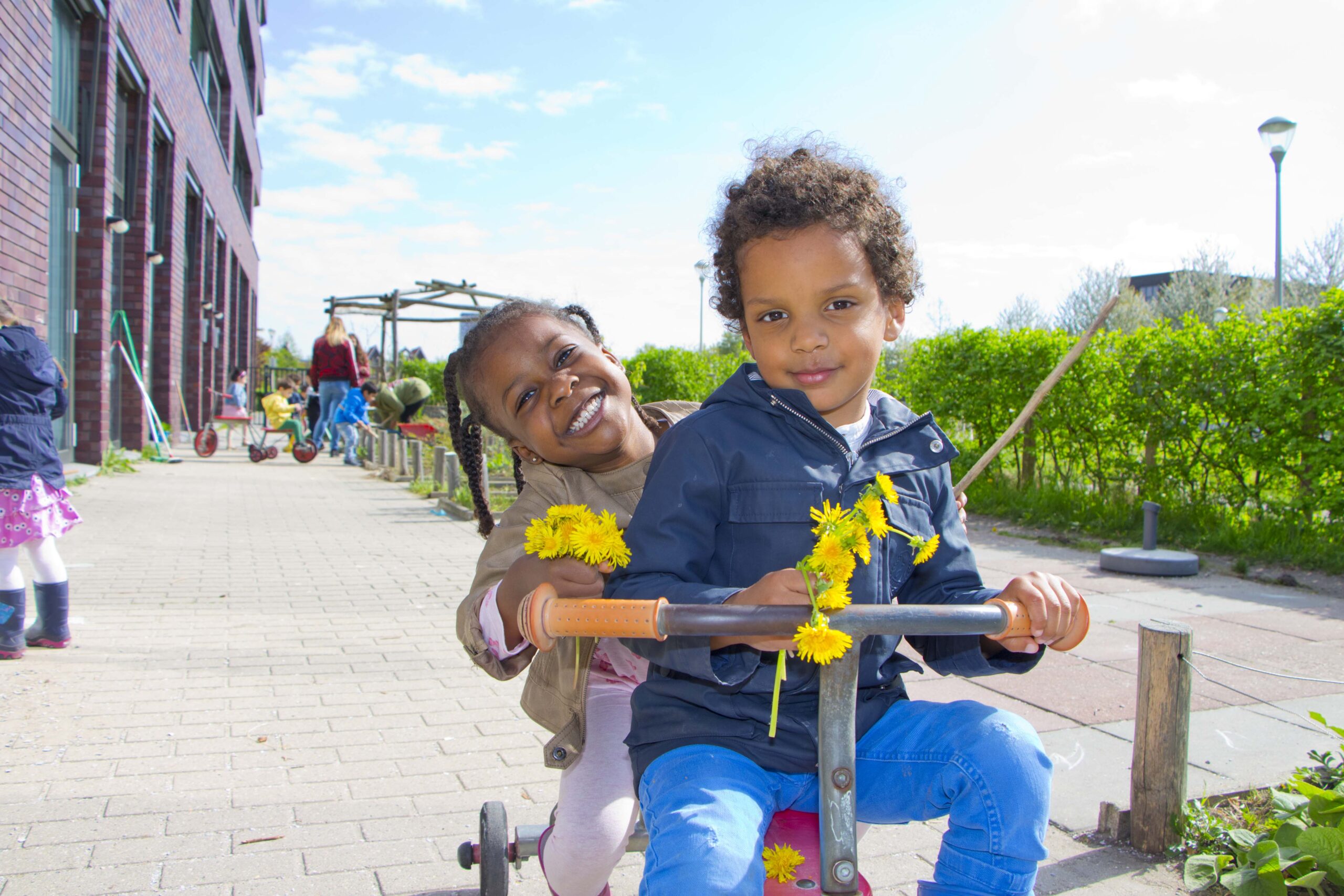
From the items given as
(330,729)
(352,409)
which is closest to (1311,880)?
(330,729)

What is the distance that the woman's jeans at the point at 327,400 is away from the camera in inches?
646

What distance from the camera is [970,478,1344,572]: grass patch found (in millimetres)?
7090

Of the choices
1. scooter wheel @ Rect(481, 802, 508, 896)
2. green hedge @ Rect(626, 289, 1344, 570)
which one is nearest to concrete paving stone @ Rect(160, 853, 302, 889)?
scooter wheel @ Rect(481, 802, 508, 896)

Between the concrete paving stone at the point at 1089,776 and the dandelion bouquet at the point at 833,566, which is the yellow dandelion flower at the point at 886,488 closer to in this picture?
the dandelion bouquet at the point at 833,566

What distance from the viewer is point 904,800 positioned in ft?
5.39

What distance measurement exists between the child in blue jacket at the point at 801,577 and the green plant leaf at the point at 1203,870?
4.58 feet

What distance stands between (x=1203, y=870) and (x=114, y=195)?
1477 centimetres

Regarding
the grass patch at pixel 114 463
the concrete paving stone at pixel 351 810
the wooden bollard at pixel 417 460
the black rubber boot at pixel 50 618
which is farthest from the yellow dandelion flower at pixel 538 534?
the wooden bollard at pixel 417 460

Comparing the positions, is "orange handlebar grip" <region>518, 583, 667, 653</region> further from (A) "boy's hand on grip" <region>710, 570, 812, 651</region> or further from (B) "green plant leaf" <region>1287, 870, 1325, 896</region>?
(B) "green plant leaf" <region>1287, 870, 1325, 896</region>

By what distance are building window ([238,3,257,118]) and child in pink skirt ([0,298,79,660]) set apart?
25.4 metres

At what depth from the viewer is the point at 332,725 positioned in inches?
159

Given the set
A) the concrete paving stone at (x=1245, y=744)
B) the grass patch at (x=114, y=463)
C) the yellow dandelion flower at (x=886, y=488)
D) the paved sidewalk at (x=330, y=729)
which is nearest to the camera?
the yellow dandelion flower at (x=886, y=488)

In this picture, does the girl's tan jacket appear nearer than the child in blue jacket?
No

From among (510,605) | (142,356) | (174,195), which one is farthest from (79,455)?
(510,605)
